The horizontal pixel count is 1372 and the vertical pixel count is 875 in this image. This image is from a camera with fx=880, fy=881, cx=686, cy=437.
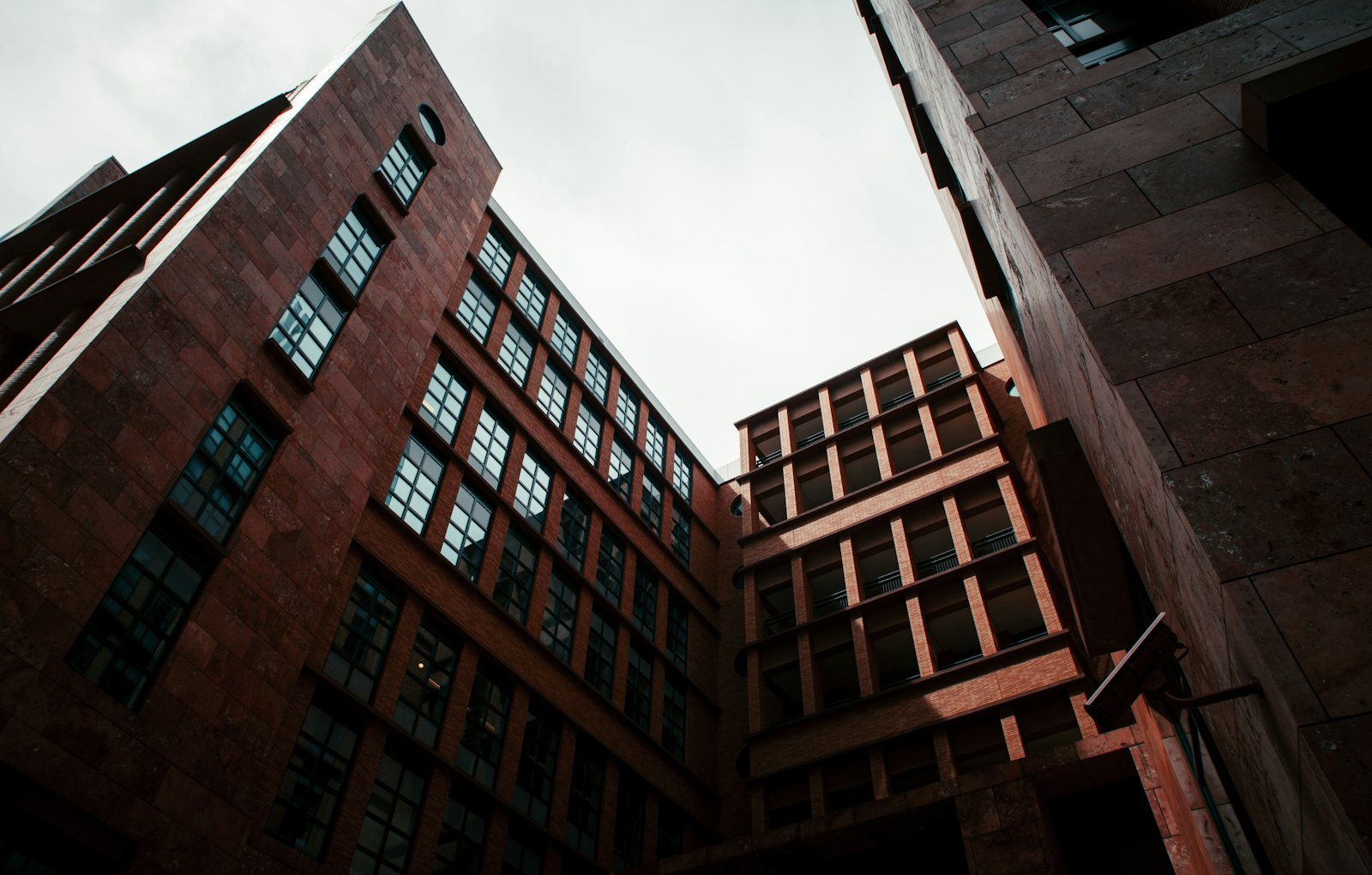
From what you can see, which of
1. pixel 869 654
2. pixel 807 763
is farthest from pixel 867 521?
pixel 807 763

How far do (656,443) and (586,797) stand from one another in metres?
15.1

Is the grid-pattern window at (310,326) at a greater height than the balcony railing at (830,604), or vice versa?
the grid-pattern window at (310,326)

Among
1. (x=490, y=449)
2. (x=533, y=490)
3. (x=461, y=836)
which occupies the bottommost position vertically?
(x=461, y=836)

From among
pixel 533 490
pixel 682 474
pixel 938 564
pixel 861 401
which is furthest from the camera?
pixel 682 474

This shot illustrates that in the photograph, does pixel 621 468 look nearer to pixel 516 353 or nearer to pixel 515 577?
pixel 516 353

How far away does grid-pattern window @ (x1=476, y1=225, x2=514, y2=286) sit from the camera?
27812 mm

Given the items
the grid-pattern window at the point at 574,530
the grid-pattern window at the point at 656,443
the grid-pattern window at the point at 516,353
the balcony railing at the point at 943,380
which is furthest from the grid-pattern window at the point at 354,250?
the balcony railing at the point at 943,380

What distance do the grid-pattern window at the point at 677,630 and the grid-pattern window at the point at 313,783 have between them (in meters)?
13.2

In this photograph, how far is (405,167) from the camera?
22266 millimetres

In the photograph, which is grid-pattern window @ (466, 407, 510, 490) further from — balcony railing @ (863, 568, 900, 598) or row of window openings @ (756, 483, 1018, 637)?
balcony railing @ (863, 568, 900, 598)

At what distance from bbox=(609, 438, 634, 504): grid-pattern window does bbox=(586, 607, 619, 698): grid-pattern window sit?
503cm

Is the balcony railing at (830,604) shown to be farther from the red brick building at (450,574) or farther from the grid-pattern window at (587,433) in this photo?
the grid-pattern window at (587,433)

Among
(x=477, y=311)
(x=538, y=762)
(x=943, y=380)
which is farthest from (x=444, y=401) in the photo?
(x=943, y=380)

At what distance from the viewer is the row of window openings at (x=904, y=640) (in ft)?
77.9
